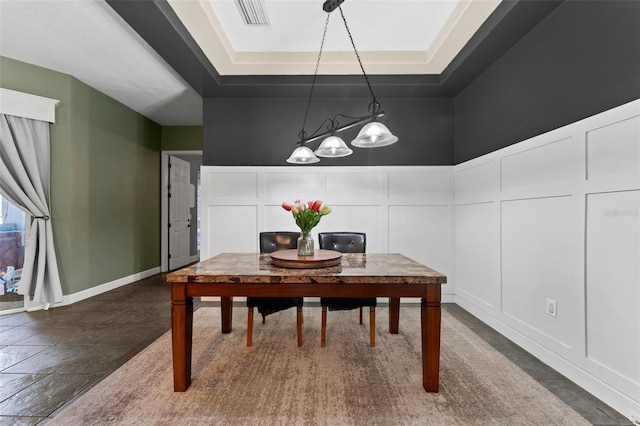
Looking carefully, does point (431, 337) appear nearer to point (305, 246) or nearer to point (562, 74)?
point (305, 246)

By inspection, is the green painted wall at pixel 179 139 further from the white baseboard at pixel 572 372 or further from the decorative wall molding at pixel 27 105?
the white baseboard at pixel 572 372

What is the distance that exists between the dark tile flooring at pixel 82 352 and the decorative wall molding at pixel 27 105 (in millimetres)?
2214

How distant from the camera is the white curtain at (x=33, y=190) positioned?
3.30 m

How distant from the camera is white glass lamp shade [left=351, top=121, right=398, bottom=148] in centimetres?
208

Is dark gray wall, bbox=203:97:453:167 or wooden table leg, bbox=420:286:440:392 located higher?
dark gray wall, bbox=203:97:453:167

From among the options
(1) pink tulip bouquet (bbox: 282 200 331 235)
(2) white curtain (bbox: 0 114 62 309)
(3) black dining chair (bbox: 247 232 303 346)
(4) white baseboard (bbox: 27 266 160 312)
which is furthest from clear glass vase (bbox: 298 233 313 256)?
(4) white baseboard (bbox: 27 266 160 312)

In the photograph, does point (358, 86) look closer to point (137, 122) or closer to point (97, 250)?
point (137, 122)

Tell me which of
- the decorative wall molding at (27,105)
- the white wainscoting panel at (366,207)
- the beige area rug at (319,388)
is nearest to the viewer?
the beige area rug at (319,388)

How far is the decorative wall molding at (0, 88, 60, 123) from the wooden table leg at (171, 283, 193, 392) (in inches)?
125

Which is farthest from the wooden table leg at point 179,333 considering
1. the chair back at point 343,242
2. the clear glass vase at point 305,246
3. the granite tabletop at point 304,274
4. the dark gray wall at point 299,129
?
the dark gray wall at point 299,129

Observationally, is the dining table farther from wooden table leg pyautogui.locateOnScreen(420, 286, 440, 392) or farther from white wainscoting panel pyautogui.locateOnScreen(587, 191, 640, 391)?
white wainscoting panel pyautogui.locateOnScreen(587, 191, 640, 391)

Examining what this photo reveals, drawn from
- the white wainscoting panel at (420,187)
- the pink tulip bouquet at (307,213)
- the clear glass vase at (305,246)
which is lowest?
the clear glass vase at (305,246)

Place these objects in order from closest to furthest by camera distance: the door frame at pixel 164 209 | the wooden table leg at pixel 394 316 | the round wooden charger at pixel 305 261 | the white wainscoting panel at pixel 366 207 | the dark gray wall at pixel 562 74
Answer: the dark gray wall at pixel 562 74, the round wooden charger at pixel 305 261, the wooden table leg at pixel 394 316, the white wainscoting panel at pixel 366 207, the door frame at pixel 164 209

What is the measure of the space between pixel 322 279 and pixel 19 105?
396 cm
